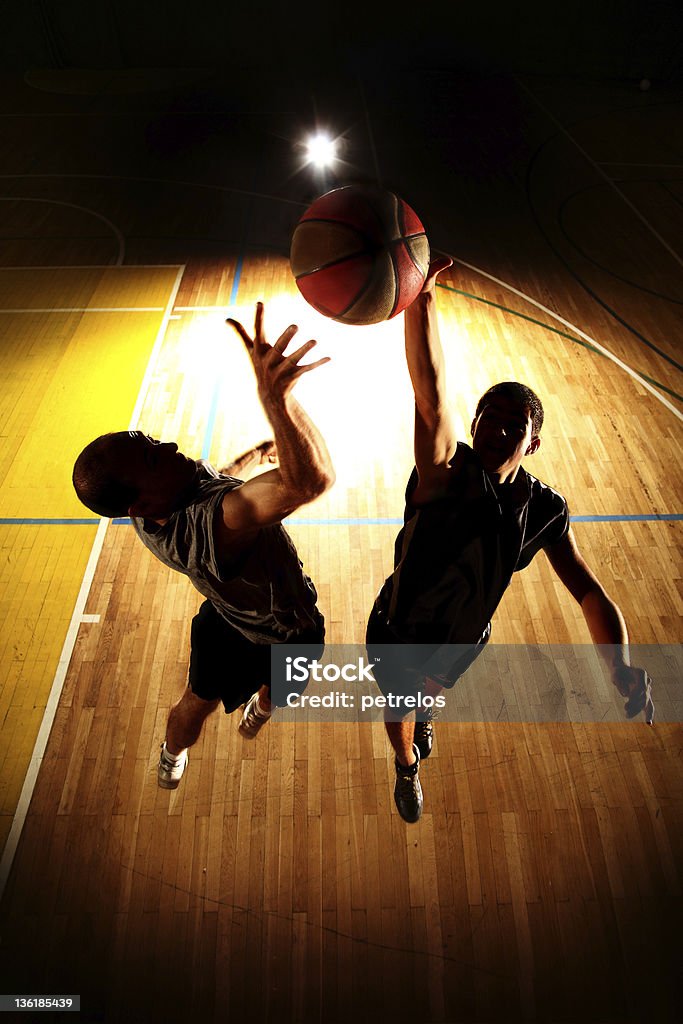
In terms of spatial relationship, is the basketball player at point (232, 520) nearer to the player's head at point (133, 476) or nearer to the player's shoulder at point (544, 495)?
the player's head at point (133, 476)

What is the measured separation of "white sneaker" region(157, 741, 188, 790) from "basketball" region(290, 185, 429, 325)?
6.59 ft

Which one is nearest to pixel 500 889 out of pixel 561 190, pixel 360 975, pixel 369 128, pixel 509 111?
pixel 360 975

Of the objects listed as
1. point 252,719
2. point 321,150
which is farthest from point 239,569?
point 321,150

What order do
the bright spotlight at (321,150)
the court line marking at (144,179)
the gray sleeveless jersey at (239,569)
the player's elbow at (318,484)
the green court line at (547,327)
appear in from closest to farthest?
the player's elbow at (318,484)
the gray sleeveless jersey at (239,569)
the green court line at (547,327)
the court line marking at (144,179)
the bright spotlight at (321,150)

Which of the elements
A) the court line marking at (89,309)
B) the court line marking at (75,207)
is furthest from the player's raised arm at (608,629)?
the court line marking at (75,207)

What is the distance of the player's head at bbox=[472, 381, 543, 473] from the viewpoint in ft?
7.40

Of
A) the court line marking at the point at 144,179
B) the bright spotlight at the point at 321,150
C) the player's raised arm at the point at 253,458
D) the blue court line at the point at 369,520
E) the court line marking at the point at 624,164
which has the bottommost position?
the player's raised arm at the point at 253,458

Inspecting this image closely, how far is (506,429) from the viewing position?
2.26 metres

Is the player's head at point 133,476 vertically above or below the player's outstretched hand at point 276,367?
above

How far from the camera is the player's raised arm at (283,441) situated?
1.49 metres

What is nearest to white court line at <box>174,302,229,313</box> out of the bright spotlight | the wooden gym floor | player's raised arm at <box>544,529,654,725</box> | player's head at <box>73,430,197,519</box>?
the wooden gym floor

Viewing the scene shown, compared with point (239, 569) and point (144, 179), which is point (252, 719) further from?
point (144, 179)

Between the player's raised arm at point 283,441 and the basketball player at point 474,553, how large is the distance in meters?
0.49

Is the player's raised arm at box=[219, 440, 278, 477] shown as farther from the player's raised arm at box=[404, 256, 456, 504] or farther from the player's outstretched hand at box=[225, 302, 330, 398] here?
the player's outstretched hand at box=[225, 302, 330, 398]
